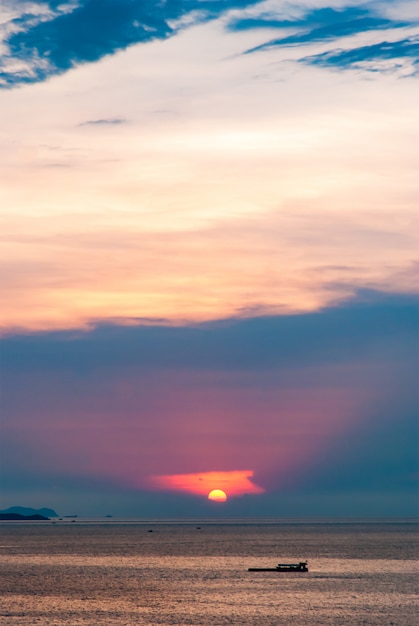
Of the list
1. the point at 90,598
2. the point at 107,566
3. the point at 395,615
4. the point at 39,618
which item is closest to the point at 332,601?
the point at 395,615

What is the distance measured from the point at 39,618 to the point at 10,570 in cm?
8157

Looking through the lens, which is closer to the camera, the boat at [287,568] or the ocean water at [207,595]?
the ocean water at [207,595]

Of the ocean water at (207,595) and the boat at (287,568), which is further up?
the boat at (287,568)

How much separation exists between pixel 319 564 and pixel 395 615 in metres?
87.3

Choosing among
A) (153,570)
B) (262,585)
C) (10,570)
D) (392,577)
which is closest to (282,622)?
(262,585)

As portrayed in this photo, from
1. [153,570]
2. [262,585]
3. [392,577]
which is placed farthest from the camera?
[153,570]

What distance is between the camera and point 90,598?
405 ft

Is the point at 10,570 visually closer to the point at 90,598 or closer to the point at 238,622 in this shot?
the point at 90,598

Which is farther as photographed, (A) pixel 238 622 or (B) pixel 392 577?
(B) pixel 392 577

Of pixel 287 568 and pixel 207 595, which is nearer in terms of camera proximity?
pixel 207 595

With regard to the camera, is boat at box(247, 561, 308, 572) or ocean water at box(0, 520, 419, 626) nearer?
ocean water at box(0, 520, 419, 626)

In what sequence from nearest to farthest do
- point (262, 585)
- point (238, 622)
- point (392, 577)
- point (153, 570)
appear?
1. point (238, 622)
2. point (262, 585)
3. point (392, 577)
4. point (153, 570)

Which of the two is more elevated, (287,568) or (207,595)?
(287,568)

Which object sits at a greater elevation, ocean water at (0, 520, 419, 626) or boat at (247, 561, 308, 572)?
boat at (247, 561, 308, 572)
